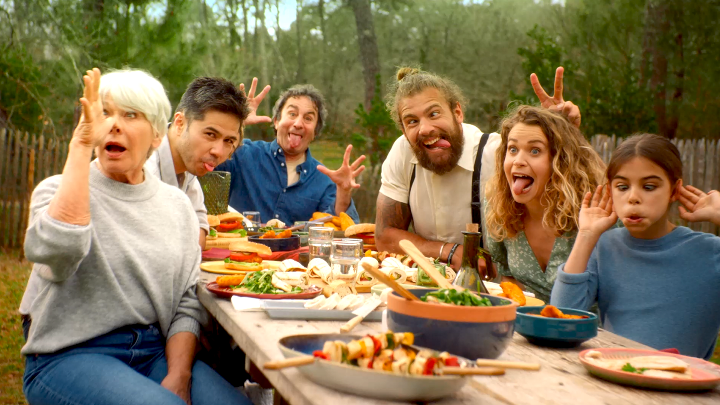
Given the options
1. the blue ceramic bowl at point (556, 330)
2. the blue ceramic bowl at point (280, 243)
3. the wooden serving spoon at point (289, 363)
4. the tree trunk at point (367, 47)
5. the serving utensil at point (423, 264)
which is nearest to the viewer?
the wooden serving spoon at point (289, 363)

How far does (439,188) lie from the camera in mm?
4152

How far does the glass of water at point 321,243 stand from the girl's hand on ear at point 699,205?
1.44 meters

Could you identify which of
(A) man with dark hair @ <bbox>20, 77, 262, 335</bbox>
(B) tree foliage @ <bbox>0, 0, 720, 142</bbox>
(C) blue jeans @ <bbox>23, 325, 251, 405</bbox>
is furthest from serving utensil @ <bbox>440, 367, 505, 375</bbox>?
(B) tree foliage @ <bbox>0, 0, 720, 142</bbox>

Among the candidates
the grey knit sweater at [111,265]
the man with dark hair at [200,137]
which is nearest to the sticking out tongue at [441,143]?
the man with dark hair at [200,137]

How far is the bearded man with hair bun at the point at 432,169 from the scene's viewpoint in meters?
3.97

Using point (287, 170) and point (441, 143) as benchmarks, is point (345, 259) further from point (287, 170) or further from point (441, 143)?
point (287, 170)

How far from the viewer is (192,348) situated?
2.41m

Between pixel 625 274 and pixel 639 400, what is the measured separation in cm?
111

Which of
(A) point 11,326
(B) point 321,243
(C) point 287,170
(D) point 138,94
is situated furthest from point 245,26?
(D) point 138,94

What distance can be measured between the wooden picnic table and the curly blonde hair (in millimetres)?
1058

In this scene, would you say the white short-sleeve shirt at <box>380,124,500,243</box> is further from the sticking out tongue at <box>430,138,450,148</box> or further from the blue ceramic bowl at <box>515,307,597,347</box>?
the blue ceramic bowl at <box>515,307,597,347</box>

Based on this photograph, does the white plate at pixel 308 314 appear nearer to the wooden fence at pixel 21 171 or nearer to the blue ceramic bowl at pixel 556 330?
the blue ceramic bowl at pixel 556 330

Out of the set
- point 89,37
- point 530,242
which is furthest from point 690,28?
point 530,242

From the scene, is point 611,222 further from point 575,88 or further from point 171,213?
point 575,88
